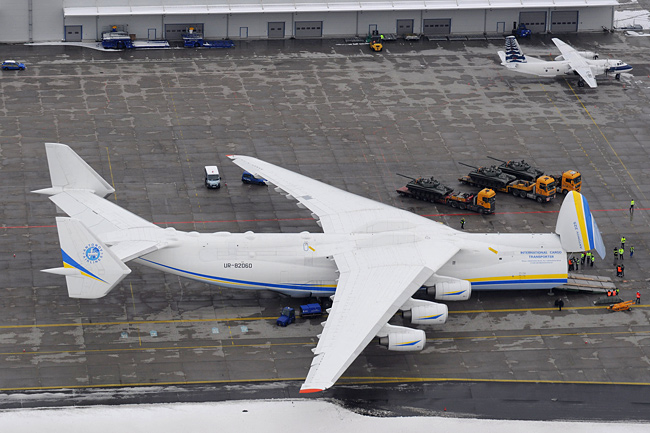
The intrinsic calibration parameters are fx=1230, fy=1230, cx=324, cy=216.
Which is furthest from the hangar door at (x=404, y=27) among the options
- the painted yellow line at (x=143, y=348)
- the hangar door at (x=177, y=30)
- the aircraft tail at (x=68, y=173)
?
the painted yellow line at (x=143, y=348)

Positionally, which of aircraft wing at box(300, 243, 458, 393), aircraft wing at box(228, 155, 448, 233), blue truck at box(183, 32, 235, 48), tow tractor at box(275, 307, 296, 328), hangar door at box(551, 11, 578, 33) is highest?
hangar door at box(551, 11, 578, 33)

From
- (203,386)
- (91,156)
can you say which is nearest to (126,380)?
(203,386)

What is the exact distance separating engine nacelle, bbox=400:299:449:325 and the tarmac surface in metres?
2.46

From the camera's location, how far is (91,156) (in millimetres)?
125000

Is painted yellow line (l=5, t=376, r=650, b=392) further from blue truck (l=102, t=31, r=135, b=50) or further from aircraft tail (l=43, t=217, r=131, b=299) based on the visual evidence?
blue truck (l=102, t=31, r=135, b=50)

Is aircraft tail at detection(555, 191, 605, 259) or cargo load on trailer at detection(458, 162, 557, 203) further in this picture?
cargo load on trailer at detection(458, 162, 557, 203)

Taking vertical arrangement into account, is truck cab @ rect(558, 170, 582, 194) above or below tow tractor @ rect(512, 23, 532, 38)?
below

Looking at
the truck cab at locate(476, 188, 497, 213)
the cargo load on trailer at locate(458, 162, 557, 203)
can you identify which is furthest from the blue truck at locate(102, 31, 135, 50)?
the truck cab at locate(476, 188, 497, 213)

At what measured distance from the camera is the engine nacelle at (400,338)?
93.1 m

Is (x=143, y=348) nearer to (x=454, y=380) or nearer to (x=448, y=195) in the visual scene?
(x=454, y=380)

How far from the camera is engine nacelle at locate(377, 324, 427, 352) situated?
306ft

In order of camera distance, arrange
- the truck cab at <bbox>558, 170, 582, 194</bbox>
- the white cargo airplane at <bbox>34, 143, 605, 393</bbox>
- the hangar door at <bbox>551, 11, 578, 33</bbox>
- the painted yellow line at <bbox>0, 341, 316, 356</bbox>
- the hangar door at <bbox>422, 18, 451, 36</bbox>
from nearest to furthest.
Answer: the white cargo airplane at <bbox>34, 143, 605, 393</bbox>, the painted yellow line at <bbox>0, 341, 316, 356</bbox>, the truck cab at <bbox>558, 170, 582, 194</bbox>, the hangar door at <bbox>422, 18, 451, 36</bbox>, the hangar door at <bbox>551, 11, 578, 33</bbox>

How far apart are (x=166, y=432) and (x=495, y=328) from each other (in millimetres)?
29625

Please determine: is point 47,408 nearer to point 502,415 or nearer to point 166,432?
point 166,432
